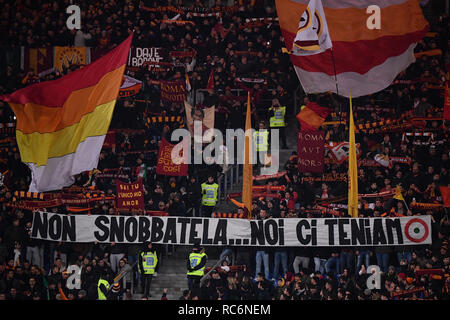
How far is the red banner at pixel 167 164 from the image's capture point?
800 inches

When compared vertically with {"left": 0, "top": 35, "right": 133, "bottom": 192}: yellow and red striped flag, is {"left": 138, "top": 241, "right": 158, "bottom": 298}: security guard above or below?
below

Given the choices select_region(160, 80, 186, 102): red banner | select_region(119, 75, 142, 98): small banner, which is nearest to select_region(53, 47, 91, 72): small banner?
select_region(119, 75, 142, 98): small banner

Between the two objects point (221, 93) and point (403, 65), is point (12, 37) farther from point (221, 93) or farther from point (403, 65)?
point (403, 65)

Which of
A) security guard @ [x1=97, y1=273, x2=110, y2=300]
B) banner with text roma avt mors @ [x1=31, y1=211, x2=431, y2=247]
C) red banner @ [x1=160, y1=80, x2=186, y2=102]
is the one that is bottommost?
security guard @ [x1=97, y1=273, x2=110, y2=300]

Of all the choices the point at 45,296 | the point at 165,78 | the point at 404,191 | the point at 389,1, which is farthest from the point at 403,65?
the point at 45,296

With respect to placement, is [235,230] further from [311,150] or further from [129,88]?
[129,88]

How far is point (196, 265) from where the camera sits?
1817 centimetres

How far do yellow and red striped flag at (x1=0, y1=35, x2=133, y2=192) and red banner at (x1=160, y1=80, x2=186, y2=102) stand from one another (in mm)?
6716

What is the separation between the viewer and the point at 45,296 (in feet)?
60.5

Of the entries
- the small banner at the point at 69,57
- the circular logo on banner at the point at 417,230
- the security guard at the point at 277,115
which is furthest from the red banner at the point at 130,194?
the small banner at the point at 69,57

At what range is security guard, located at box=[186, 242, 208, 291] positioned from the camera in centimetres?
1814

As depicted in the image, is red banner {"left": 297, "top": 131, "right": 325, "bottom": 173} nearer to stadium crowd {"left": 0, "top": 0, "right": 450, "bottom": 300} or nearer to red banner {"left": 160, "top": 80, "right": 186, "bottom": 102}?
stadium crowd {"left": 0, "top": 0, "right": 450, "bottom": 300}

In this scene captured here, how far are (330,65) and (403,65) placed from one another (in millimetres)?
1722

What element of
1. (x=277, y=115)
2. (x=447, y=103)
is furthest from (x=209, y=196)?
(x=447, y=103)
